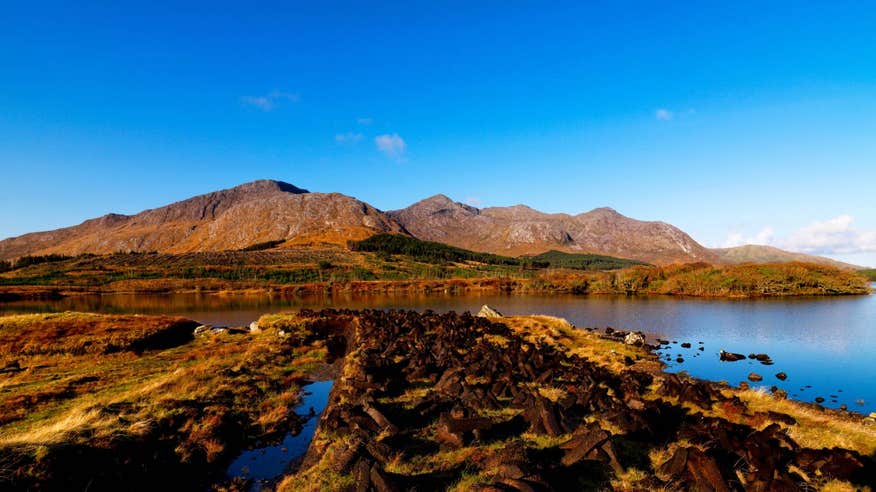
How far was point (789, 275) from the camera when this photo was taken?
321 ft

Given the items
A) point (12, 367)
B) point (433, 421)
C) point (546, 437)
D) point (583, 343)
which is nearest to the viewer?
point (546, 437)

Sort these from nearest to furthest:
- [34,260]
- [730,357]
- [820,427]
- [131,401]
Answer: [820,427] → [131,401] → [730,357] → [34,260]

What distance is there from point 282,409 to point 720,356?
114 ft

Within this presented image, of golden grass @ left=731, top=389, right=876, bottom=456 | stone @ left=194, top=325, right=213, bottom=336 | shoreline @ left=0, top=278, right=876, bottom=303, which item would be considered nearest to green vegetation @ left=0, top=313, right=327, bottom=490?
stone @ left=194, top=325, right=213, bottom=336

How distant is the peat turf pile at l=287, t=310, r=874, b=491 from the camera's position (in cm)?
1038

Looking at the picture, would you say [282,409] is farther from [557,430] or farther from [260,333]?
[260,333]

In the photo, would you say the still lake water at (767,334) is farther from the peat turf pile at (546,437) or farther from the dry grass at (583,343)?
the peat turf pile at (546,437)

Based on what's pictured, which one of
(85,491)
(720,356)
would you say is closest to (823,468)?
(85,491)

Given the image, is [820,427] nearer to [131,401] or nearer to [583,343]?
[583,343]

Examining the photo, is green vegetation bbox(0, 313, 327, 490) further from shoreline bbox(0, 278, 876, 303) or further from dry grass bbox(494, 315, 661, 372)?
shoreline bbox(0, 278, 876, 303)

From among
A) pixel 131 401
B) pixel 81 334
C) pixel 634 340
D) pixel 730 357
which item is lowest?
pixel 730 357

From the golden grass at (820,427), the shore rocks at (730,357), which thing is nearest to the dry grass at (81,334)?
the golden grass at (820,427)

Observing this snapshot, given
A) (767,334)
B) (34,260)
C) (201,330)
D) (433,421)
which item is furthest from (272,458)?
(34,260)

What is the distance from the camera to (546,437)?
13500 millimetres
